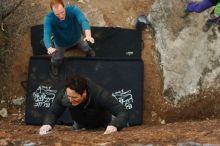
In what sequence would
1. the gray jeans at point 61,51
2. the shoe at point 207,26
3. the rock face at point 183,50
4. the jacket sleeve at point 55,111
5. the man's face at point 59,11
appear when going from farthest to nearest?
the shoe at point 207,26, the rock face at point 183,50, the gray jeans at point 61,51, the man's face at point 59,11, the jacket sleeve at point 55,111

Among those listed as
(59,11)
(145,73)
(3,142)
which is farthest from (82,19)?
(3,142)

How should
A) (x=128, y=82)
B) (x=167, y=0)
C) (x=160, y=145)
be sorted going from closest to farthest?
1. (x=160, y=145)
2. (x=128, y=82)
3. (x=167, y=0)

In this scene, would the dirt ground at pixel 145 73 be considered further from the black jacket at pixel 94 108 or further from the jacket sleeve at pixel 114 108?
the jacket sleeve at pixel 114 108

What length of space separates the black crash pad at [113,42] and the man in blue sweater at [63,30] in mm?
369

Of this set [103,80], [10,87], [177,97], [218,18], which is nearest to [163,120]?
[177,97]

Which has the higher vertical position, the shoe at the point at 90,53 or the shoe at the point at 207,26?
the shoe at the point at 207,26

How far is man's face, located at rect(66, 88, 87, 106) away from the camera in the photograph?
6098mm

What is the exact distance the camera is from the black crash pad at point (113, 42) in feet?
31.7

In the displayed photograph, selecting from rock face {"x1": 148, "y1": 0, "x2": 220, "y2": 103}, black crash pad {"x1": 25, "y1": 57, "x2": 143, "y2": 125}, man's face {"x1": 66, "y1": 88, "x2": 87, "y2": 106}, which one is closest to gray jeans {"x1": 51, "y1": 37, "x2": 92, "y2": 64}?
black crash pad {"x1": 25, "y1": 57, "x2": 143, "y2": 125}

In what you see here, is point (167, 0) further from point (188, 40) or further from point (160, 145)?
point (160, 145)

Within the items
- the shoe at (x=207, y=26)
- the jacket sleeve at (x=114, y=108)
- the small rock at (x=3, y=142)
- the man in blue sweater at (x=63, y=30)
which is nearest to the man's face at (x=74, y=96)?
the jacket sleeve at (x=114, y=108)

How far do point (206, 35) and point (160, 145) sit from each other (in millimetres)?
4417

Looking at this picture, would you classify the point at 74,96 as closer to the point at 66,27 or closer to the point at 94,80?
the point at 66,27

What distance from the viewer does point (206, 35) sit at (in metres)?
9.76
